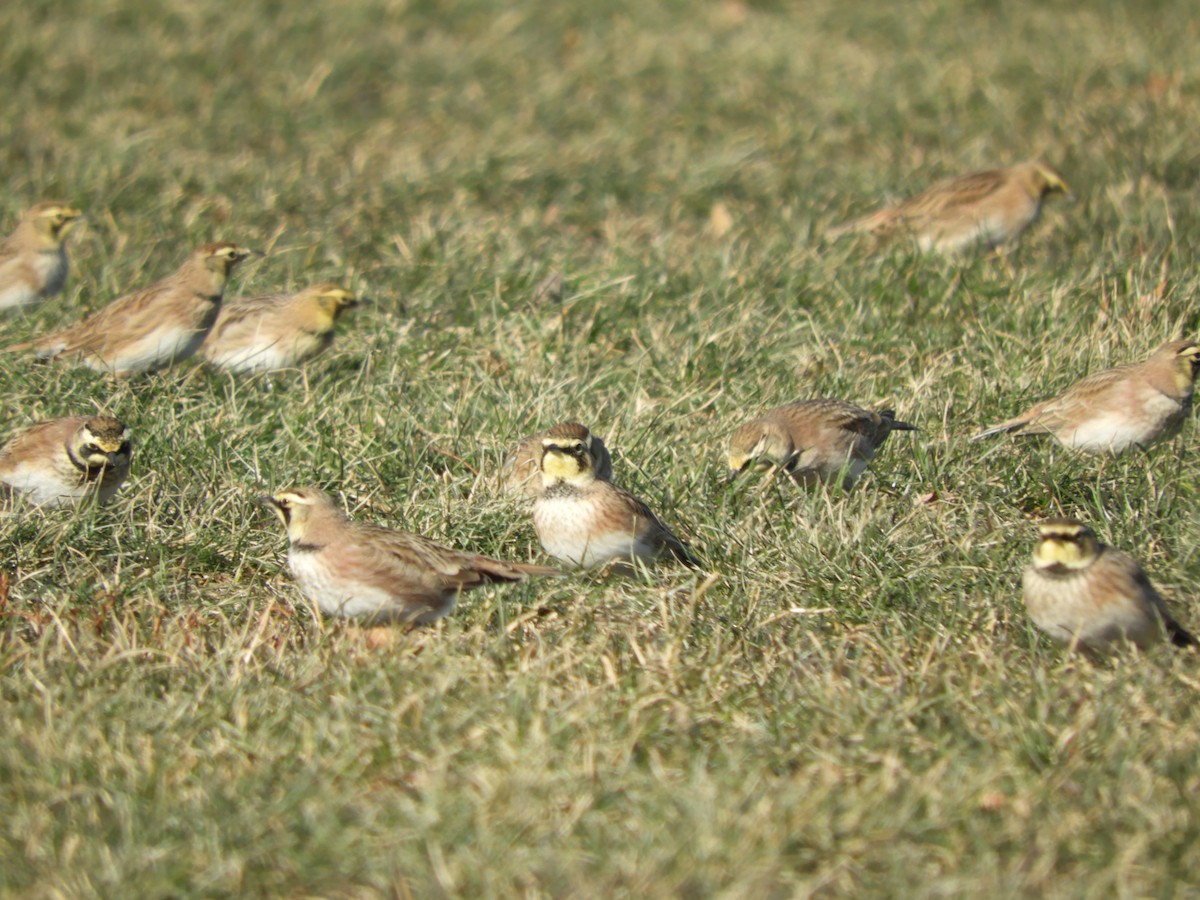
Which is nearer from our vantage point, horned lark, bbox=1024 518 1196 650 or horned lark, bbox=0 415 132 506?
horned lark, bbox=1024 518 1196 650

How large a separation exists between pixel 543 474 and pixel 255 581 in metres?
1.20

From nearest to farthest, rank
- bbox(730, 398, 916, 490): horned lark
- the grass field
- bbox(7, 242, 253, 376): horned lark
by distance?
the grass field, bbox(730, 398, 916, 490): horned lark, bbox(7, 242, 253, 376): horned lark

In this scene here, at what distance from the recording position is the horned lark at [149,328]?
7.26 m

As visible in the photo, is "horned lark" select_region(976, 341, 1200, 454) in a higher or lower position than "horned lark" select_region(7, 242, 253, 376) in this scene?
lower

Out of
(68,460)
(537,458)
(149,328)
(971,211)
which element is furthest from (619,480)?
(971,211)

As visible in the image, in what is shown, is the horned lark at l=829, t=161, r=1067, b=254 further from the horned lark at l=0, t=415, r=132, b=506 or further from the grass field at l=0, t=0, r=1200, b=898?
the horned lark at l=0, t=415, r=132, b=506

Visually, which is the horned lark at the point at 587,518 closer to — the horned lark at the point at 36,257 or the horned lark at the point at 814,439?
the horned lark at the point at 814,439

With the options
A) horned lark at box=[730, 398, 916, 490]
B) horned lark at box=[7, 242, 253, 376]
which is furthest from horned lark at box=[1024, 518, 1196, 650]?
horned lark at box=[7, 242, 253, 376]

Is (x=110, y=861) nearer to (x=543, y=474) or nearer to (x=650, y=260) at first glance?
(x=543, y=474)

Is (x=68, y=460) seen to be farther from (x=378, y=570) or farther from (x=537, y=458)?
(x=537, y=458)

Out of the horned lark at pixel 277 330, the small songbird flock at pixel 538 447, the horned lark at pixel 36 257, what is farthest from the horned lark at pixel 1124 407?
the horned lark at pixel 36 257

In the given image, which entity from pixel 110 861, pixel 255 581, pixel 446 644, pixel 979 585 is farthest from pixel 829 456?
pixel 110 861

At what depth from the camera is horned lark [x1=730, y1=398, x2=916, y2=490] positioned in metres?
6.20

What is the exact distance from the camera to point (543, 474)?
19.2ft
